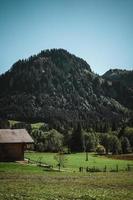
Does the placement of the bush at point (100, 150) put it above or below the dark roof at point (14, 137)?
below

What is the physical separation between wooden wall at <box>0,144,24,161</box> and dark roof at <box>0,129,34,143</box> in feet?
4.40

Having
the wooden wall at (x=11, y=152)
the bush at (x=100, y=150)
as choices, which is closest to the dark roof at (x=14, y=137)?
the wooden wall at (x=11, y=152)

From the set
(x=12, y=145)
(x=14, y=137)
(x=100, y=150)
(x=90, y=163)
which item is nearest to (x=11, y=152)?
(x=12, y=145)

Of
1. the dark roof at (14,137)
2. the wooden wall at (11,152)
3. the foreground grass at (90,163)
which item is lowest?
the foreground grass at (90,163)

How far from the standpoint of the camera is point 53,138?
155 metres

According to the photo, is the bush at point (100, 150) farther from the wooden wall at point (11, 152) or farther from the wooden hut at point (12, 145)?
the wooden wall at point (11, 152)

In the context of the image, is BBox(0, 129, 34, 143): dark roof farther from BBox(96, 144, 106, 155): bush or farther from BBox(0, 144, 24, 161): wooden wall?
BBox(96, 144, 106, 155): bush

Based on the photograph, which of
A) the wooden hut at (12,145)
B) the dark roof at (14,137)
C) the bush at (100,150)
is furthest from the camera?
the bush at (100,150)

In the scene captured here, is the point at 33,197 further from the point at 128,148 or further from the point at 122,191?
the point at 128,148

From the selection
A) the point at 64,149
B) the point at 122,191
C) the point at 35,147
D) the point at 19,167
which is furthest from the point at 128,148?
the point at 122,191

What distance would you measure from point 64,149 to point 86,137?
40.5 ft

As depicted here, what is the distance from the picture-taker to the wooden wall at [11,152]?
258ft

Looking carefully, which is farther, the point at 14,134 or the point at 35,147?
the point at 35,147

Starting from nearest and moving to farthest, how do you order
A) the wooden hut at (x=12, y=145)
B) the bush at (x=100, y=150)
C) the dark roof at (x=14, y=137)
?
the wooden hut at (x=12, y=145)
the dark roof at (x=14, y=137)
the bush at (x=100, y=150)
